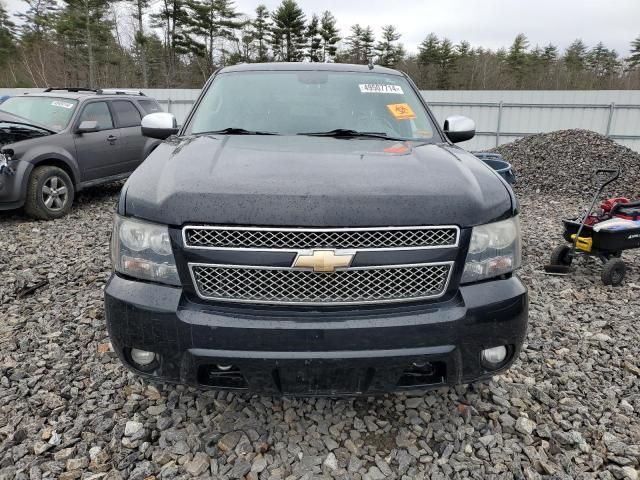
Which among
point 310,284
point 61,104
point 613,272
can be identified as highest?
point 61,104

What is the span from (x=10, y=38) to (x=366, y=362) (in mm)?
49011

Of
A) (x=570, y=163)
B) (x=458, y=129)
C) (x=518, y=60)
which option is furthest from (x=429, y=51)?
(x=458, y=129)

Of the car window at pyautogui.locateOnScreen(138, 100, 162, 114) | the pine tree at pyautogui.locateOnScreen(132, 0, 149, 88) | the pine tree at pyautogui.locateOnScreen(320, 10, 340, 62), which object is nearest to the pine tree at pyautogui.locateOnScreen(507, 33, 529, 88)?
the pine tree at pyautogui.locateOnScreen(320, 10, 340, 62)

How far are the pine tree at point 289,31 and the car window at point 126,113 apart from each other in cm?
3121

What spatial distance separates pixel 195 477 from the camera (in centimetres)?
196

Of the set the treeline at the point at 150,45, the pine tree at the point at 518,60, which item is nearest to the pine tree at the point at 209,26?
the treeline at the point at 150,45

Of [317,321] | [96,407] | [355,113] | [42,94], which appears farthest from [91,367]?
[42,94]

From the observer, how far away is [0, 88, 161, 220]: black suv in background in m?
6.05

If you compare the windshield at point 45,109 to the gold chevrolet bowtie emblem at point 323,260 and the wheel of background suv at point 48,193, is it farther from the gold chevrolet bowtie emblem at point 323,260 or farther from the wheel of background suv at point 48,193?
the gold chevrolet bowtie emblem at point 323,260

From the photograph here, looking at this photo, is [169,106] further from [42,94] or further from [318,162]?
[318,162]

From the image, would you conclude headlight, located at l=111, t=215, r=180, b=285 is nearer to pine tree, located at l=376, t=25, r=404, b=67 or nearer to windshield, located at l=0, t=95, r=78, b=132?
windshield, located at l=0, t=95, r=78, b=132

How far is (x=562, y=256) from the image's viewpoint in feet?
15.5

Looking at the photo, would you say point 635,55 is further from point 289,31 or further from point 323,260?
point 323,260

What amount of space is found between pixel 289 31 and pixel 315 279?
40.5 metres
